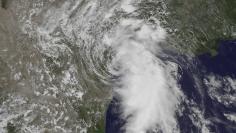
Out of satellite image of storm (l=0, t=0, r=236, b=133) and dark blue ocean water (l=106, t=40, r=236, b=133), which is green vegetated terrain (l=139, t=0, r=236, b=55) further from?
dark blue ocean water (l=106, t=40, r=236, b=133)

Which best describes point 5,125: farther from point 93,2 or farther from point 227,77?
point 227,77

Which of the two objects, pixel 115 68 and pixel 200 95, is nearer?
pixel 200 95

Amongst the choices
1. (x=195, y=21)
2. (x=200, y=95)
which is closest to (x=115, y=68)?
(x=200, y=95)

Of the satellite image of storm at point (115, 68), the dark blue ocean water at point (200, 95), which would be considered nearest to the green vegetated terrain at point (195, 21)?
the satellite image of storm at point (115, 68)

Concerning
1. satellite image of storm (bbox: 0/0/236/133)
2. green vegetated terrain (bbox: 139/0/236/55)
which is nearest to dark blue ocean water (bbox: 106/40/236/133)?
satellite image of storm (bbox: 0/0/236/133)

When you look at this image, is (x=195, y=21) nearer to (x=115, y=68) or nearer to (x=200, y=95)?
(x=200, y=95)
